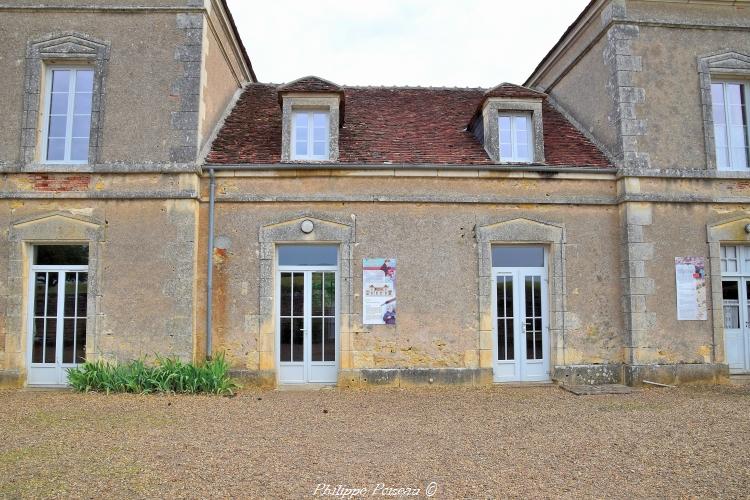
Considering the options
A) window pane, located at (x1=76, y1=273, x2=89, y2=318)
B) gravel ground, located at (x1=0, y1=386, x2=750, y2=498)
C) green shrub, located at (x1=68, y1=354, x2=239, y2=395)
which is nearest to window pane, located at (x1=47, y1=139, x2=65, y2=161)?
window pane, located at (x1=76, y1=273, x2=89, y2=318)

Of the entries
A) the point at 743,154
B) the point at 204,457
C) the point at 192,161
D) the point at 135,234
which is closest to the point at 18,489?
the point at 204,457

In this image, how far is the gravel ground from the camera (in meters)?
3.94

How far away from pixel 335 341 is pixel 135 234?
3434mm

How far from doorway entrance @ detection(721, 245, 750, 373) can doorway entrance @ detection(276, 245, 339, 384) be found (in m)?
6.30

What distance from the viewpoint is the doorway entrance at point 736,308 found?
8523 mm

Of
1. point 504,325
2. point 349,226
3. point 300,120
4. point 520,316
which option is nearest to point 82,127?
point 300,120

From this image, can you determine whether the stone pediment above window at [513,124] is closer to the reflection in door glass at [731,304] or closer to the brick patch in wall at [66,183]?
the reflection in door glass at [731,304]

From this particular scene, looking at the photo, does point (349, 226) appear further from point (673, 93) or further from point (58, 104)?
point (673, 93)

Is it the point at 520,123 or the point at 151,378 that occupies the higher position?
the point at 520,123

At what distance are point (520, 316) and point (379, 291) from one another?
2320 mm

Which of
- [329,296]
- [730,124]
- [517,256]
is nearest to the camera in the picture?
[329,296]

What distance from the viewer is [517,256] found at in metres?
8.54

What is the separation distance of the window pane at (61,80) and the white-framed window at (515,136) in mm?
6993

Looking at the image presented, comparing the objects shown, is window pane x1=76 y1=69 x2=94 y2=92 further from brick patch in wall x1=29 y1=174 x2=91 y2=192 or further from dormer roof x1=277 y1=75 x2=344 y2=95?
dormer roof x1=277 y1=75 x2=344 y2=95
